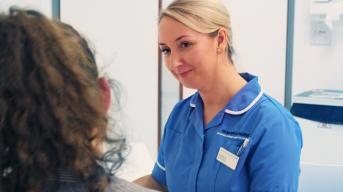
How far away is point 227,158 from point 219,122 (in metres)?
0.12

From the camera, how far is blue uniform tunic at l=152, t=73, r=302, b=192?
Answer: 1075 mm

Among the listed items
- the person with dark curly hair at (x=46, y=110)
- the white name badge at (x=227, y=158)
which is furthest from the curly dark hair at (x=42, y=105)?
the white name badge at (x=227, y=158)

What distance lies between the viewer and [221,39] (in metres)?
1.23

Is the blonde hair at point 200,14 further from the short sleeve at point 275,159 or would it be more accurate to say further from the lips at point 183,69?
the short sleeve at point 275,159

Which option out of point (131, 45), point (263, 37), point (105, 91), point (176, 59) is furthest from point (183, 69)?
point (263, 37)

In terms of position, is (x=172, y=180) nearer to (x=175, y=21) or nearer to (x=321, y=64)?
(x=175, y=21)

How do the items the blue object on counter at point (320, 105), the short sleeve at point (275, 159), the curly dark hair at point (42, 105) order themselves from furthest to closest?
the blue object on counter at point (320, 105), the short sleeve at point (275, 159), the curly dark hair at point (42, 105)

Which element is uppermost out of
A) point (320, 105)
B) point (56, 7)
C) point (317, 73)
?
point (56, 7)

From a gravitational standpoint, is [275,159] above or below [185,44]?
below

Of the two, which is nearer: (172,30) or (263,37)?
(172,30)

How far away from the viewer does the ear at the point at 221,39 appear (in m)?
1.22

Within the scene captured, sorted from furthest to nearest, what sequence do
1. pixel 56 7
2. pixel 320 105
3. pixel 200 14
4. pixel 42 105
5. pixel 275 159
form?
pixel 320 105 < pixel 56 7 < pixel 200 14 < pixel 275 159 < pixel 42 105

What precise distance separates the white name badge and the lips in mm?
223

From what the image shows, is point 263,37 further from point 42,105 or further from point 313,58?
point 42,105
